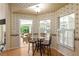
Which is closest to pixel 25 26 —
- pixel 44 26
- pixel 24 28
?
pixel 24 28

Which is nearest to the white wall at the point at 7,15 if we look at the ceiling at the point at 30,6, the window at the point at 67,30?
the ceiling at the point at 30,6

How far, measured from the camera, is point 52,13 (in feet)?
8.02

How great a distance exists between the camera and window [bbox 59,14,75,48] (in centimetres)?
235

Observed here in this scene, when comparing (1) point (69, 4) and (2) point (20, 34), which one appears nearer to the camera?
(1) point (69, 4)

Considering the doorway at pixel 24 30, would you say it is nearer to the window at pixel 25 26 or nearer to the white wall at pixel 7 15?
the window at pixel 25 26

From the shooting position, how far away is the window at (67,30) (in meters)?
2.35

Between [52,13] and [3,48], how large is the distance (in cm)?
100

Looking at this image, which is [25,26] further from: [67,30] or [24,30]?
[67,30]

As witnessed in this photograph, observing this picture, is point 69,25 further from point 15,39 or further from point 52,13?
point 15,39

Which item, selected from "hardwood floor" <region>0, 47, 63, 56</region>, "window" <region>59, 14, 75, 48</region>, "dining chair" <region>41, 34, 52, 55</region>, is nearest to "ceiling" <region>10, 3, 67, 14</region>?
"window" <region>59, 14, 75, 48</region>

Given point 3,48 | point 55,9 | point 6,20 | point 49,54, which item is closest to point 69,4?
point 55,9

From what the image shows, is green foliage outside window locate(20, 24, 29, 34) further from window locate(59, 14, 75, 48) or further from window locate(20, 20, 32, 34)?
window locate(59, 14, 75, 48)

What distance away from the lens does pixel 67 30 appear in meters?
2.40

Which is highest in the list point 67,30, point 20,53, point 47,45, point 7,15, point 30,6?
point 30,6
